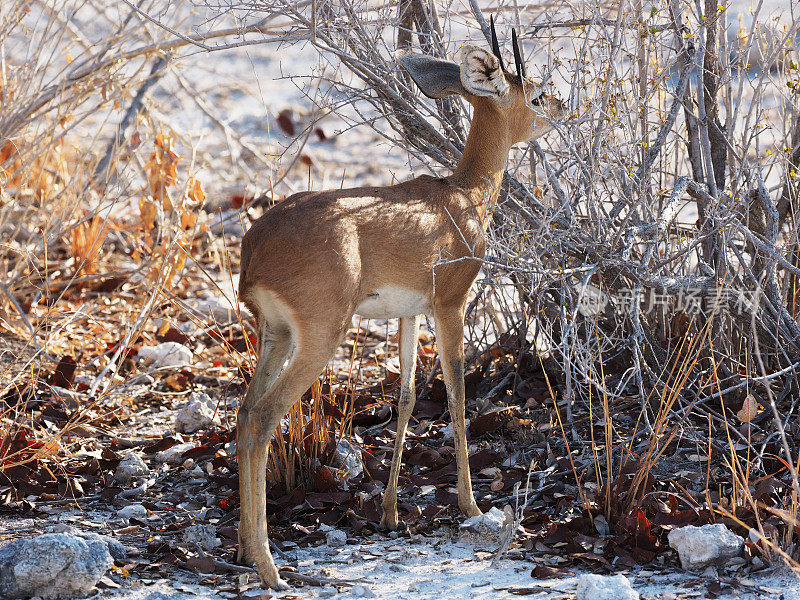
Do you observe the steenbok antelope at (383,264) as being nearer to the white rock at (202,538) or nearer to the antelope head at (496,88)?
the antelope head at (496,88)

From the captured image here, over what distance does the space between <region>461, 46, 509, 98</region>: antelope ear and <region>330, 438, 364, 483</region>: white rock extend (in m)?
1.85

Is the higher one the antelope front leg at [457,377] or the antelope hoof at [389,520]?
the antelope front leg at [457,377]

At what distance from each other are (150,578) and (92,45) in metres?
3.91

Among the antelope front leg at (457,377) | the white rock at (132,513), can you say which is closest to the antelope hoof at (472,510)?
the antelope front leg at (457,377)

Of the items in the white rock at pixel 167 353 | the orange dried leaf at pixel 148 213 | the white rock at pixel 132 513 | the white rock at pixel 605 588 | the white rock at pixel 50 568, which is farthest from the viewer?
the orange dried leaf at pixel 148 213

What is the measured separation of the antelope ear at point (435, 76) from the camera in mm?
4648

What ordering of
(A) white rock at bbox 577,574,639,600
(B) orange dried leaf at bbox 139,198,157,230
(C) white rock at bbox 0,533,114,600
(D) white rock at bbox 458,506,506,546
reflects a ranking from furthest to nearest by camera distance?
(B) orange dried leaf at bbox 139,198,157,230 < (D) white rock at bbox 458,506,506,546 < (C) white rock at bbox 0,533,114,600 < (A) white rock at bbox 577,574,639,600

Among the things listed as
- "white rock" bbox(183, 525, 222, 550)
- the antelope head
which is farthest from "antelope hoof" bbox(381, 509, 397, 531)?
the antelope head

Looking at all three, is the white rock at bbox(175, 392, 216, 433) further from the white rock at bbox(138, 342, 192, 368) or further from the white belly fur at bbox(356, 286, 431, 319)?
the white belly fur at bbox(356, 286, 431, 319)

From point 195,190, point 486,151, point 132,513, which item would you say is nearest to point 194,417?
point 132,513

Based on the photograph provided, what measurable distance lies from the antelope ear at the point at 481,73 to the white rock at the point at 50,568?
2.53 meters

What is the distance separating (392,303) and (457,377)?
19.7 inches

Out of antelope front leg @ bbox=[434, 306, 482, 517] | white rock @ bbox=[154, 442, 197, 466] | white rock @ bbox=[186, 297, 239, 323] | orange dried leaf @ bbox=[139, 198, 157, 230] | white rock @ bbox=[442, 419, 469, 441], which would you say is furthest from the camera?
white rock @ bbox=[186, 297, 239, 323]

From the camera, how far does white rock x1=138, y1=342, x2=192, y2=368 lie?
21.4ft
